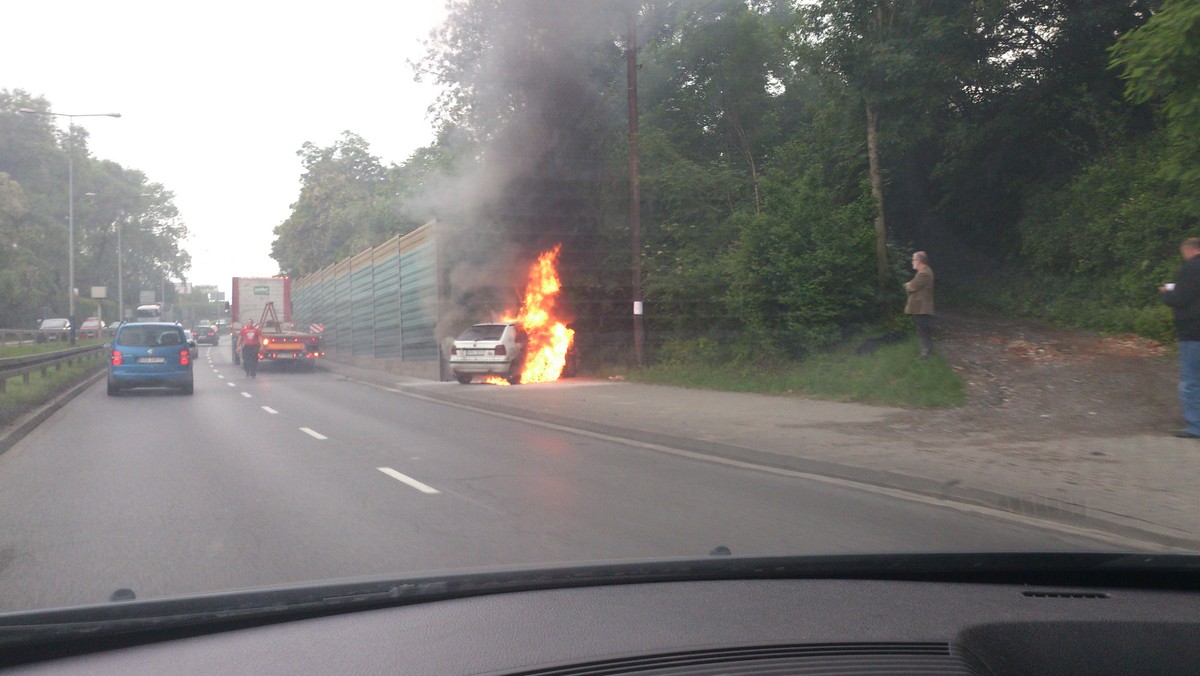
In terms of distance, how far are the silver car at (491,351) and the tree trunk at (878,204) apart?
8706 millimetres

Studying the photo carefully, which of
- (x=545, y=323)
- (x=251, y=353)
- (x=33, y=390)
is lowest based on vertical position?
(x=33, y=390)

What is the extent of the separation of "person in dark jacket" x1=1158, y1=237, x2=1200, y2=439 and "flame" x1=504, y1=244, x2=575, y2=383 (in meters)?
16.5

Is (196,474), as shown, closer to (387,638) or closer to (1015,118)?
(387,638)

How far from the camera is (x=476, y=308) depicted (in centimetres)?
2611

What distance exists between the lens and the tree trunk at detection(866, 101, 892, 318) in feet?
65.2

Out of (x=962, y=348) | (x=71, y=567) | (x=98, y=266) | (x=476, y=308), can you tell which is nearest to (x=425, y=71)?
(x=476, y=308)

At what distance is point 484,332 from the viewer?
24.0 meters

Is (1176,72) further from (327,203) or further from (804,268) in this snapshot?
(327,203)

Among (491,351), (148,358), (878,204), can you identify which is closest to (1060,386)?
(878,204)

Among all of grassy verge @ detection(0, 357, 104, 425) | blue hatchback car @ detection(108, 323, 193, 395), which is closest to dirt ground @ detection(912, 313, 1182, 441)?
grassy verge @ detection(0, 357, 104, 425)

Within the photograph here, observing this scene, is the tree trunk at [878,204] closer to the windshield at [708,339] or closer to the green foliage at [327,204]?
the windshield at [708,339]

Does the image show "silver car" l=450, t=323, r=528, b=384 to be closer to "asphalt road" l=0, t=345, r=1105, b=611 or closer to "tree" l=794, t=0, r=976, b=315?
"tree" l=794, t=0, r=976, b=315

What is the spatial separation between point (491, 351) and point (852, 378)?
31.8 feet

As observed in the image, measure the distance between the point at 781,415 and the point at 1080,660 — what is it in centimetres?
1171
